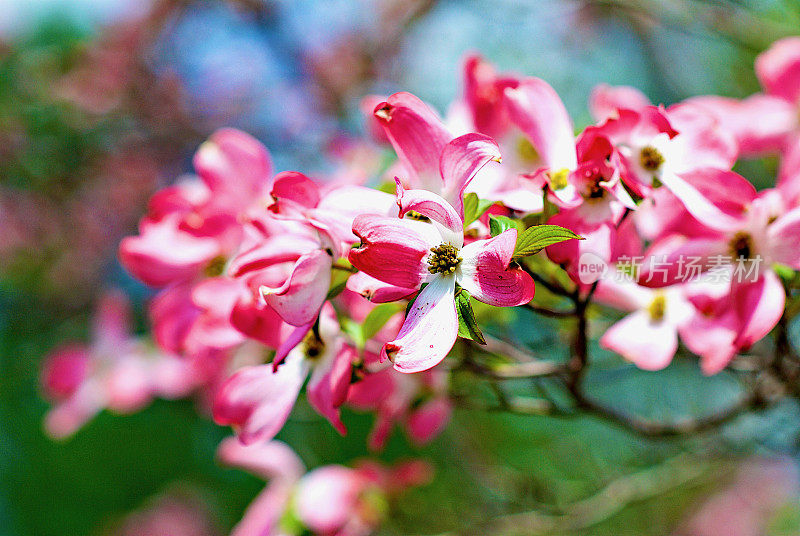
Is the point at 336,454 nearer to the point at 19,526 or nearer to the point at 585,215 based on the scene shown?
the point at 585,215

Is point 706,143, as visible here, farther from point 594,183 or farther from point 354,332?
point 354,332

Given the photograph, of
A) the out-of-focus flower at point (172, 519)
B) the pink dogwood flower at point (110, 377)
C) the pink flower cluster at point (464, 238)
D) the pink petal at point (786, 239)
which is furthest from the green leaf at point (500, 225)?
the out-of-focus flower at point (172, 519)

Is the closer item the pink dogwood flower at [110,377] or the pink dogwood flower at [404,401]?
the pink dogwood flower at [404,401]

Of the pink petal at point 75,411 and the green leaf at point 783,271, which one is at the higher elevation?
the green leaf at point 783,271

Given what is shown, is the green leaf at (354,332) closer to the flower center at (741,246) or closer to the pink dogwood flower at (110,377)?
the flower center at (741,246)

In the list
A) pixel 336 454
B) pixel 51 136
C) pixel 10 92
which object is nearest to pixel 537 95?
pixel 336 454

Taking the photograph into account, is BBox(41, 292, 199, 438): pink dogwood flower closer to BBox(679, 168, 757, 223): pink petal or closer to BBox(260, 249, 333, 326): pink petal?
BBox(260, 249, 333, 326): pink petal
